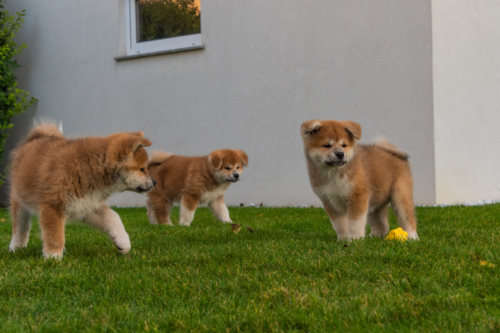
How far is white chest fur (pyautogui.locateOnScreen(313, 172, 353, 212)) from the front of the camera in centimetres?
415

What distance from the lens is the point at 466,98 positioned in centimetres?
868

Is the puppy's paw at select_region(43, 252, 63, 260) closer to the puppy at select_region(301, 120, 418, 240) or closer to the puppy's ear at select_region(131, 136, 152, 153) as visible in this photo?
the puppy's ear at select_region(131, 136, 152, 153)

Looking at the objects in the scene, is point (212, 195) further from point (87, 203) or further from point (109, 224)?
point (87, 203)

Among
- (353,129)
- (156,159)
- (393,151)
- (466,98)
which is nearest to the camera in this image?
(353,129)

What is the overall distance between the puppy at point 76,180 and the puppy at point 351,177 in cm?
148

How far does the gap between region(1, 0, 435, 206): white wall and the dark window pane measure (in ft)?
1.36

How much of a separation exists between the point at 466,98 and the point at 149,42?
6.44m

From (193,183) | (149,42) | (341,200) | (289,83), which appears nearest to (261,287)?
(341,200)

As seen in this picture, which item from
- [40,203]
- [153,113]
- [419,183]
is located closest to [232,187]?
[153,113]

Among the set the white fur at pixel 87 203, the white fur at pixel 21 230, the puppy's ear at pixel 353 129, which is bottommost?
the white fur at pixel 21 230

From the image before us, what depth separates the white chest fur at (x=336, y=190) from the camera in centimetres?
415

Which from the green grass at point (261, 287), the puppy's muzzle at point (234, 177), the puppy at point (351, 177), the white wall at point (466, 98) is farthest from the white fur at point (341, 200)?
the white wall at point (466, 98)

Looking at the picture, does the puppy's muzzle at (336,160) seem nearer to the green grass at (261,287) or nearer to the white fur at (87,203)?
the green grass at (261,287)

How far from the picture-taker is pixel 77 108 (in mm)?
11047
